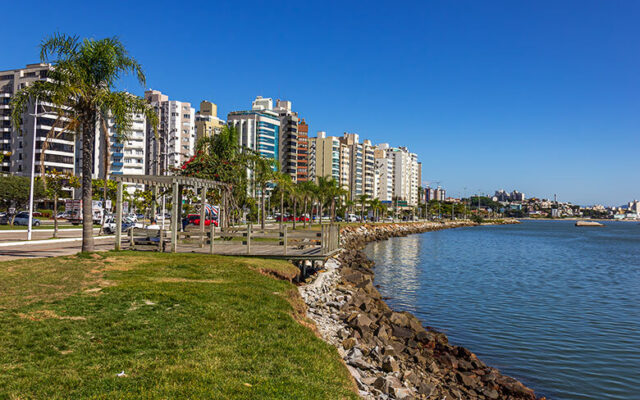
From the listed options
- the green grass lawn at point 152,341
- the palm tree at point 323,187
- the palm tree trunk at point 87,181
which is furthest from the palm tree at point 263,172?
the green grass lawn at point 152,341

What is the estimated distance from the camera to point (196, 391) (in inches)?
305

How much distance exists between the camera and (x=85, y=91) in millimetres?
21531

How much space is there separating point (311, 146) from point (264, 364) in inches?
7450

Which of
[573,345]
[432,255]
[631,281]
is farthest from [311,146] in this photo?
[573,345]

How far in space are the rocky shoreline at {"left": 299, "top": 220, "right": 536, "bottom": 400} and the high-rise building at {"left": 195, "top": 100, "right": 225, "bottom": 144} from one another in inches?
6084

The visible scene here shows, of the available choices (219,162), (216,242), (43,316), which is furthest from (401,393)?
(219,162)

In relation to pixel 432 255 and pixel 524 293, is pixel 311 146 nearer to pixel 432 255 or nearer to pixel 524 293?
pixel 432 255

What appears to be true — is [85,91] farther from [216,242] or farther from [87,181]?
[216,242]

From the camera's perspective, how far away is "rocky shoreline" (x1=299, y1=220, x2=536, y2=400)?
11.9 metres

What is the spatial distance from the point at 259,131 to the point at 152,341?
158 m

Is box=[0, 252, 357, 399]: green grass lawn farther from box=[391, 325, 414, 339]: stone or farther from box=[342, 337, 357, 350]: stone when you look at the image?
box=[391, 325, 414, 339]: stone

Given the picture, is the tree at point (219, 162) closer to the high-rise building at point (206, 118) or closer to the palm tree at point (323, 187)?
the palm tree at point (323, 187)

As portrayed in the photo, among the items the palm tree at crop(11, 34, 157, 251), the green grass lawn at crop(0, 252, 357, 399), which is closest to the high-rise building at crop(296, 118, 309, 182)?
the palm tree at crop(11, 34, 157, 251)

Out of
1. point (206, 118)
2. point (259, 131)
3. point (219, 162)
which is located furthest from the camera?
point (206, 118)
